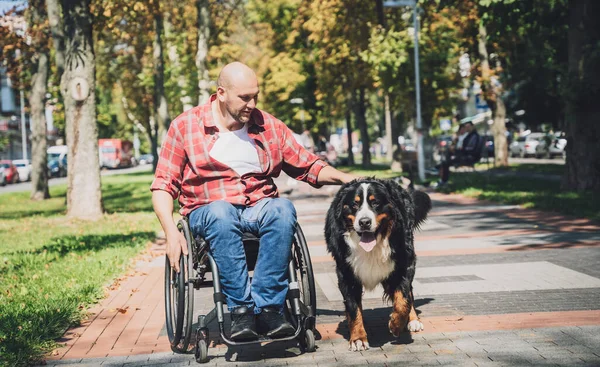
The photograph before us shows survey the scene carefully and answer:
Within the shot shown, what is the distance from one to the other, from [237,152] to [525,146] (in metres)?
48.3

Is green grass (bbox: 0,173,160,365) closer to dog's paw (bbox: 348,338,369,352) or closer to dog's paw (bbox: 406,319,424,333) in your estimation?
dog's paw (bbox: 348,338,369,352)

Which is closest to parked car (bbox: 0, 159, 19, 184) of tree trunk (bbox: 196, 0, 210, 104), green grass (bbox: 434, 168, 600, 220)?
tree trunk (bbox: 196, 0, 210, 104)

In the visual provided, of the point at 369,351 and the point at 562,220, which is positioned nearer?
the point at 369,351

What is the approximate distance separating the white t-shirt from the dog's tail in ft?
4.17

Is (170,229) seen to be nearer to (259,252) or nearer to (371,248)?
(259,252)

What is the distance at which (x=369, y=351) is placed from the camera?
490cm

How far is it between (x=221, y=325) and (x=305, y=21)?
29.8 meters

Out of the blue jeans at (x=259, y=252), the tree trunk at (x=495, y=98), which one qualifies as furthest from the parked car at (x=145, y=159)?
the blue jeans at (x=259, y=252)

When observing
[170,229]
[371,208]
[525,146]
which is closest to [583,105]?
[371,208]

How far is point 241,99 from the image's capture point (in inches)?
196

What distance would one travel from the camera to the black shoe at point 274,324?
15.3ft

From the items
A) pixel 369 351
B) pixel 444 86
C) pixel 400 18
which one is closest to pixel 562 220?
pixel 369 351

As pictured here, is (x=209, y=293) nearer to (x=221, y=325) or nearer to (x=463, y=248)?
(x=221, y=325)

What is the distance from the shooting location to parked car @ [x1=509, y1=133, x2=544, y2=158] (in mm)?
50375
